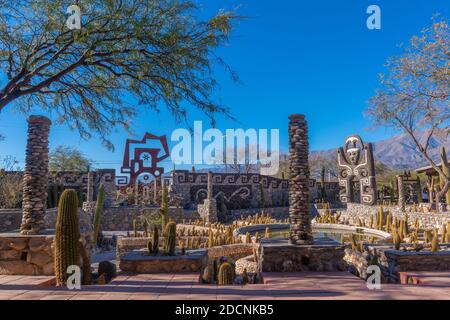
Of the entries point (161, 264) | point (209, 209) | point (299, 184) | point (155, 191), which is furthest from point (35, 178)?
point (155, 191)

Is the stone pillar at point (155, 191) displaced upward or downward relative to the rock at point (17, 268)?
upward

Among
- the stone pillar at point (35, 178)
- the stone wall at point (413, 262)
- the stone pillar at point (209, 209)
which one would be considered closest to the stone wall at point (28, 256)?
the stone pillar at point (35, 178)

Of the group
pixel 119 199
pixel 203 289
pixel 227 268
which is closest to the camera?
pixel 203 289

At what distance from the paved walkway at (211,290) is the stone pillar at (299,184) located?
1.86 m

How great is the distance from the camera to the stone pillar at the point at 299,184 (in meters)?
9.15

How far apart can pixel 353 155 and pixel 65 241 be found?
22.8 metres

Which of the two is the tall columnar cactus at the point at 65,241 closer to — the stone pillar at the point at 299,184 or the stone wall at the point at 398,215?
the stone pillar at the point at 299,184

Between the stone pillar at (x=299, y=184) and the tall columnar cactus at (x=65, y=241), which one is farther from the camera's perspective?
the stone pillar at (x=299, y=184)

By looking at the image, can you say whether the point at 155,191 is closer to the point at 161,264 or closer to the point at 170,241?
the point at 170,241

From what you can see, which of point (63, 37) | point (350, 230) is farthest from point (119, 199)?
point (63, 37)

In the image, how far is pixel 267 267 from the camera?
8695 millimetres

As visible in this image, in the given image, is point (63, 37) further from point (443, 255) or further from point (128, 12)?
point (443, 255)

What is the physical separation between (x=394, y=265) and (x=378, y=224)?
9302mm

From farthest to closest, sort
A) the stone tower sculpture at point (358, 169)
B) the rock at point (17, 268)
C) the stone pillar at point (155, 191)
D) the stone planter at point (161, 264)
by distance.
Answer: the stone pillar at point (155, 191)
the stone tower sculpture at point (358, 169)
the rock at point (17, 268)
the stone planter at point (161, 264)
